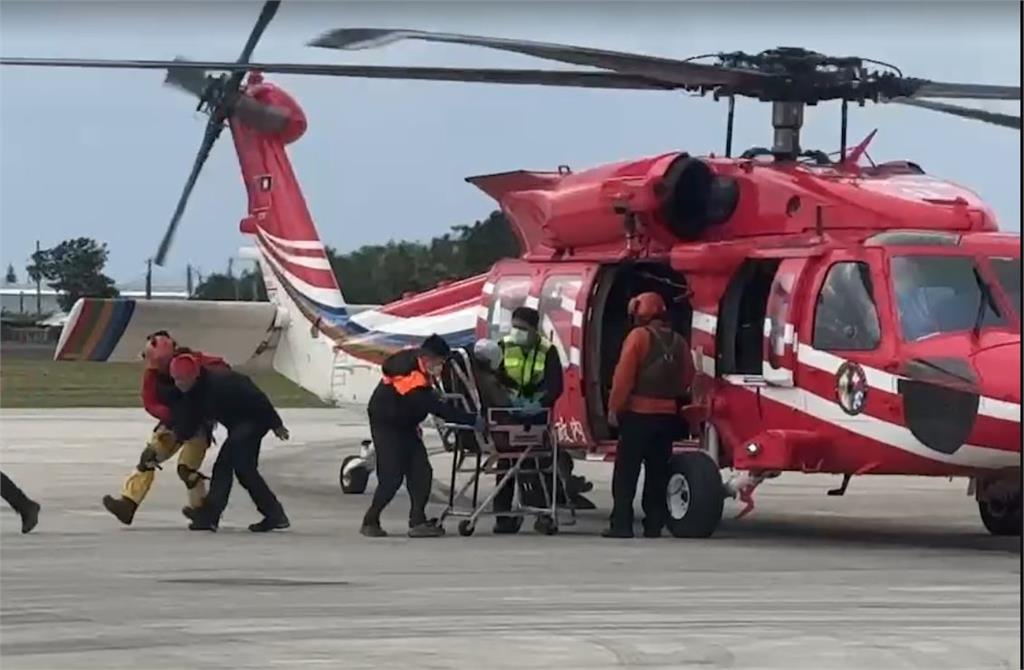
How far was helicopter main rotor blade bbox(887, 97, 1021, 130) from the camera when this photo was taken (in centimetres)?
1510

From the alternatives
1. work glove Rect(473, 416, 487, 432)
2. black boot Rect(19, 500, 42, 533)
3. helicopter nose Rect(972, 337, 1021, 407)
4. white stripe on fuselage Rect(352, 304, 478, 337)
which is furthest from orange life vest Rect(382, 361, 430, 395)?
helicopter nose Rect(972, 337, 1021, 407)

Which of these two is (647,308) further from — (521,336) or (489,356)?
(489,356)

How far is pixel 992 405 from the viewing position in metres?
13.1

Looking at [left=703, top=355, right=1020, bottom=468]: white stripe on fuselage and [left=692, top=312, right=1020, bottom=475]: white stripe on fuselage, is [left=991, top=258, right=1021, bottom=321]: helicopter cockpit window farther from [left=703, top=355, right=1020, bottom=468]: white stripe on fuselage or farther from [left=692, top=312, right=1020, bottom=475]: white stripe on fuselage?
[left=703, top=355, right=1020, bottom=468]: white stripe on fuselage

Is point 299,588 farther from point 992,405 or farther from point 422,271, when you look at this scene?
point 422,271

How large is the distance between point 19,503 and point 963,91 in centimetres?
719

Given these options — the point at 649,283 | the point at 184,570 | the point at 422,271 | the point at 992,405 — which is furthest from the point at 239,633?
the point at 422,271

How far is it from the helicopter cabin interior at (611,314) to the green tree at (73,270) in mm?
36827

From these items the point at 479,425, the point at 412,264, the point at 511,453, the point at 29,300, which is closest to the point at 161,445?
the point at 479,425

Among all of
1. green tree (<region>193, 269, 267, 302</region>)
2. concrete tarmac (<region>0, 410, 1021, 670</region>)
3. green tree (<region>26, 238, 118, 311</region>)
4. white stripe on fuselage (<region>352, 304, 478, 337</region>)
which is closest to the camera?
concrete tarmac (<region>0, 410, 1021, 670</region>)

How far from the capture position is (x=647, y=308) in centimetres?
1474

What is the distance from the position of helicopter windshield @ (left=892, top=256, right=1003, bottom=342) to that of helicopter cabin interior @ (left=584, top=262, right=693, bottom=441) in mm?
2173

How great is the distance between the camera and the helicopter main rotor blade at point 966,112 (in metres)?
15.1

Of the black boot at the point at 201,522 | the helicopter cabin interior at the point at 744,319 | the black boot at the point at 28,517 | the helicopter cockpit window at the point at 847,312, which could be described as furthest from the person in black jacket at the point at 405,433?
the helicopter cockpit window at the point at 847,312
